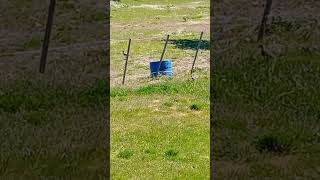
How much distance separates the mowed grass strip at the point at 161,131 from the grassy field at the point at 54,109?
595 millimetres

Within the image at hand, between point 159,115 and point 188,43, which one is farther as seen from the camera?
point 188,43

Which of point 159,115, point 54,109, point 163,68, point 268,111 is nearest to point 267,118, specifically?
point 268,111

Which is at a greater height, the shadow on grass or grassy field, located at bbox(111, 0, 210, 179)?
grassy field, located at bbox(111, 0, 210, 179)

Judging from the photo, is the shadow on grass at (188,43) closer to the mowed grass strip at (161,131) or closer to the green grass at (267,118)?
the mowed grass strip at (161,131)

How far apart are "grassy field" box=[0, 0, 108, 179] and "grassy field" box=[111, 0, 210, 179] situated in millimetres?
678

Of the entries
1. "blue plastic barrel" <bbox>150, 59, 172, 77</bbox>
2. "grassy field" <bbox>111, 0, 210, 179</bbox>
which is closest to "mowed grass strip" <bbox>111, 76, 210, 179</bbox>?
"grassy field" <bbox>111, 0, 210, 179</bbox>

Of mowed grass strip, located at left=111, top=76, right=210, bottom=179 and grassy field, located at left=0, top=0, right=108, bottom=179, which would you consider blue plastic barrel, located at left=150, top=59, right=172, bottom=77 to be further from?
grassy field, located at left=0, top=0, right=108, bottom=179

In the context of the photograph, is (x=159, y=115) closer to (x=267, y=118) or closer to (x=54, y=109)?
(x=54, y=109)

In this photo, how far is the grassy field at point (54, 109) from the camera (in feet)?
42.6

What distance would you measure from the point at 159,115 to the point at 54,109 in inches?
142

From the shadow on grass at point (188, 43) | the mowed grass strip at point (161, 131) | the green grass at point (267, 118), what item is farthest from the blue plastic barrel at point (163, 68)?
the shadow on grass at point (188, 43)

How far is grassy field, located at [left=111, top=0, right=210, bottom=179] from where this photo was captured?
13.3 meters

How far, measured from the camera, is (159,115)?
18750 mm

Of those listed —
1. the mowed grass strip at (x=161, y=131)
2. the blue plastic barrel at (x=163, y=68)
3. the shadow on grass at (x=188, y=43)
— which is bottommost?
the shadow on grass at (x=188, y=43)
